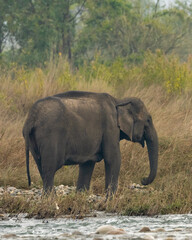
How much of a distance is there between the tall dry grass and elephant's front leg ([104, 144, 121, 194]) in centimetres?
19

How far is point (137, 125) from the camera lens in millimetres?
9148

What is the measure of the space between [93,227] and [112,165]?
6.10 ft

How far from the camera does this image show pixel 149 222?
7438 mm

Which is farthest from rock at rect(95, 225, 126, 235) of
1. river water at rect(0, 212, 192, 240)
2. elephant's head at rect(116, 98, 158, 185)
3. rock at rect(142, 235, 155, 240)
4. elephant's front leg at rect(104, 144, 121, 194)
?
elephant's head at rect(116, 98, 158, 185)

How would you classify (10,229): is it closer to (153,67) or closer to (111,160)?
(111,160)

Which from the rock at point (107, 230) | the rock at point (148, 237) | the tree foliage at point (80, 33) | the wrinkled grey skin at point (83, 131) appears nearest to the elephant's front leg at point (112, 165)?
the wrinkled grey skin at point (83, 131)

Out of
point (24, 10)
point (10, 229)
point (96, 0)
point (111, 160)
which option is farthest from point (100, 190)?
point (96, 0)

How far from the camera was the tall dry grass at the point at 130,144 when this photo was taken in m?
8.20

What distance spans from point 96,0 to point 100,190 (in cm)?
1756

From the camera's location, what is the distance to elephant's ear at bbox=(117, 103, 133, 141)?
8.88 metres

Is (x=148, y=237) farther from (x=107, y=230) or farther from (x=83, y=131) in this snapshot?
(x=83, y=131)

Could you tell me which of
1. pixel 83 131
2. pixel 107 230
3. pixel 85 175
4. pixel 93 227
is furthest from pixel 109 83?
pixel 107 230

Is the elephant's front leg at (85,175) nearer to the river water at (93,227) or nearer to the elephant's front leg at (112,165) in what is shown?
the elephant's front leg at (112,165)

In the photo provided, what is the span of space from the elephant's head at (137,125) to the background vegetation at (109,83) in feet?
1.79
